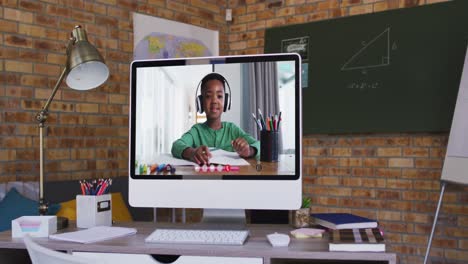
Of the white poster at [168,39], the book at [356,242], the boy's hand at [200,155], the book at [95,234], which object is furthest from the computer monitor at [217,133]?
the white poster at [168,39]

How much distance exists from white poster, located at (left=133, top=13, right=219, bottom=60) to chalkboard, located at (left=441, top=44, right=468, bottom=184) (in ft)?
6.61

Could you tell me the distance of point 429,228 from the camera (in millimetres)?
3275

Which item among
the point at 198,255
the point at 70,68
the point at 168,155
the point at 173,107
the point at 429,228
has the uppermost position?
the point at 70,68

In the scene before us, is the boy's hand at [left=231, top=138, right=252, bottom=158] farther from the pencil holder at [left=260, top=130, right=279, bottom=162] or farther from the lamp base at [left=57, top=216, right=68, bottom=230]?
the lamp base at [left=57, top=216, right=68, bottom=230]

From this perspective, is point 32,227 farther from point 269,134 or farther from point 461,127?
point 461,127

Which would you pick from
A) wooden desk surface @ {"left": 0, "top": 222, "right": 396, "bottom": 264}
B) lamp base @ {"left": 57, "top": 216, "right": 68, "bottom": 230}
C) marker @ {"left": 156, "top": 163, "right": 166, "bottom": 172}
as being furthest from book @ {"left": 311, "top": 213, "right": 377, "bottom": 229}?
lamp base @ {"left": 57, "top": 216, "right": 68, "bottom": 230}

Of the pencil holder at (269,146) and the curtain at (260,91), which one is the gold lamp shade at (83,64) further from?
the pencil holder at (269,146)

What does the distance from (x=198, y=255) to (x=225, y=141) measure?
470 mm

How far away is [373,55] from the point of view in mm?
3492

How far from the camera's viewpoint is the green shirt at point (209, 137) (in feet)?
5.79

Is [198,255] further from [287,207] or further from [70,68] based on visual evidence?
[70,68]

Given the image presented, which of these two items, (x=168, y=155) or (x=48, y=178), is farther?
(x=48, y=178)

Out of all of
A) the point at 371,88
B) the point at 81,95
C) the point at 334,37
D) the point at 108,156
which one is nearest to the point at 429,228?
the point at 371,88

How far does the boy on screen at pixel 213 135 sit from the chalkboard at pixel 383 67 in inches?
75.0
